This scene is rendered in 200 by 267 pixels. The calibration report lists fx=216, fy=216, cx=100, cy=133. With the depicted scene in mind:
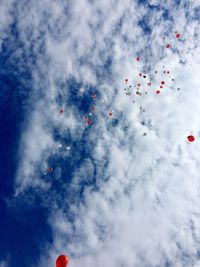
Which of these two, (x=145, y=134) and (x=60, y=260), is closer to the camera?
(x=60, y=260)

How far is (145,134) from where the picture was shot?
23953 millimetres

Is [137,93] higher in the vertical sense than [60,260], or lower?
higher

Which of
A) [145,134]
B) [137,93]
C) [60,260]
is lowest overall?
[60,260]

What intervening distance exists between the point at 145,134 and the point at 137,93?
473 cm

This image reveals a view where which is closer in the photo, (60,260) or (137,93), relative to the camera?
(60,260)

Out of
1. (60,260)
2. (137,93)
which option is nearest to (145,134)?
(137,93)

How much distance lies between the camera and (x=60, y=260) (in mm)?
16078

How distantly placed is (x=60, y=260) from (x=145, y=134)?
47.8 ft

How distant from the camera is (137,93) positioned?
24453mm

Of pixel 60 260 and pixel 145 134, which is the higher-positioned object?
pixel 145 134

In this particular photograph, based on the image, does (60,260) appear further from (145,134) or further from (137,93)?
(137,93)

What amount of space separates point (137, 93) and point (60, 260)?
58.4ft
